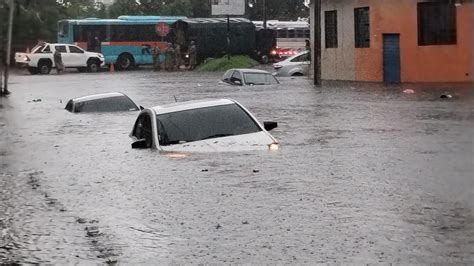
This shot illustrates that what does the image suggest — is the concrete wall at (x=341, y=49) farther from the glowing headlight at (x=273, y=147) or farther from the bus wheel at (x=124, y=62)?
the glowing headlight at (x=273, y=147)

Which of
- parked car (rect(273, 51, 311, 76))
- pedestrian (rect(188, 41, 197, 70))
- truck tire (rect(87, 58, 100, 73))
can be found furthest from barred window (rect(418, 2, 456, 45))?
truck tire (rect(87, 58, 100, 73))

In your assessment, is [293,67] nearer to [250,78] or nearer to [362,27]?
[362,27]

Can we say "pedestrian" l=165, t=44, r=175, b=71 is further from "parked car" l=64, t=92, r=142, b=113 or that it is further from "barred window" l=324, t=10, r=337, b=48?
"parked car" l=64, t=92, r=142, b=113

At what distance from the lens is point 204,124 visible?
14258 millimetres

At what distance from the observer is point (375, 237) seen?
27.1 feet

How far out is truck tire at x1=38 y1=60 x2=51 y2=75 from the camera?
53294 mm

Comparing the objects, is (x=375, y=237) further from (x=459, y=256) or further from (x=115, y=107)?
(x=115, y=107)

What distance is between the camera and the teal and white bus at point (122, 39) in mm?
59031

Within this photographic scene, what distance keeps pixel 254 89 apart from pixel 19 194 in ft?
66.7

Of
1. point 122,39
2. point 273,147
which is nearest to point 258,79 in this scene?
point 273,147

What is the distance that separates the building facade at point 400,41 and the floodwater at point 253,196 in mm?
13051

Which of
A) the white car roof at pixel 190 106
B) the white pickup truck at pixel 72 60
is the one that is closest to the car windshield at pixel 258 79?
the white car roof at pixel 190 106

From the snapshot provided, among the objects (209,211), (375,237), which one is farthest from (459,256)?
(209,211)

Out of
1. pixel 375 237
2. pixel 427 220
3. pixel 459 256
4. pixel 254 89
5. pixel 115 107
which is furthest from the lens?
pixel 254 89
